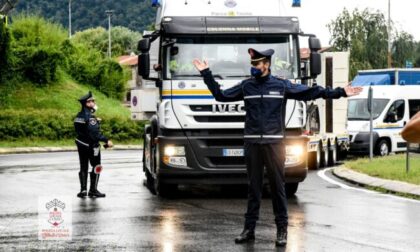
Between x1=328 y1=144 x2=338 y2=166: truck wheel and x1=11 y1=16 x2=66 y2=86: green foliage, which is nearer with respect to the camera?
x1=328 y1=144 x2=338 y2=166: truck wheel

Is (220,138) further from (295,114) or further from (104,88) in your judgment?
(104,88)

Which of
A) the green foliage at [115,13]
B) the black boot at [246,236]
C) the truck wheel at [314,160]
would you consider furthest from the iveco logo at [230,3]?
the green foliage at [115,13]

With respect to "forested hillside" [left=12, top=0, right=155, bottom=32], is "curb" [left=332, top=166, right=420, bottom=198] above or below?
below

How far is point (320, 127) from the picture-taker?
1093 inches

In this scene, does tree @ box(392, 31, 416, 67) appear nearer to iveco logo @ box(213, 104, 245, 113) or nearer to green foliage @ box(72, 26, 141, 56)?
green foliage @ box(72, 26, 141, 56)

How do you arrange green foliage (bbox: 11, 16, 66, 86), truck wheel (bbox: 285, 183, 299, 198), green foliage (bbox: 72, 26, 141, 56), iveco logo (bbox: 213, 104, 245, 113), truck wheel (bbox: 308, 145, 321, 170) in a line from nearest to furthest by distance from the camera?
1. iveco logo (bbox: 213, 104, 245, 113)
2. truck wheel (bbox: 285, 183, 299, 198)
3. truck wheel (bbox: 308, 145, 321, 170)
4. green foliage (bbox: 11, 16, 66, 86)
5. green foliage (bbox: 72, 26, 141, 56)

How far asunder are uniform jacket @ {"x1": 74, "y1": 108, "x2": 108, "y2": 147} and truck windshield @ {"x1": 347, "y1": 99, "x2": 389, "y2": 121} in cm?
1826

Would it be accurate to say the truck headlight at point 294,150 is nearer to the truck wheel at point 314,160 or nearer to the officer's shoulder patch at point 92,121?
the officer's shoulder patch at point 92,121

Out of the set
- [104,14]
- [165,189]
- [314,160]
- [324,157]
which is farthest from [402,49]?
[104,14]

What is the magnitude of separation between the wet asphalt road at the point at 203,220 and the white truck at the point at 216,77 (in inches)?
22.7

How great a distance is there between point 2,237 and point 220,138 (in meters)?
5.55

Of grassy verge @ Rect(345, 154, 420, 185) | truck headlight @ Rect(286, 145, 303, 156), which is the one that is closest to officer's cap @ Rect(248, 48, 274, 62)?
truck headlight @ Rect(286, 145, 303, 156)

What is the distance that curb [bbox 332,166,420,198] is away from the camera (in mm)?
17984

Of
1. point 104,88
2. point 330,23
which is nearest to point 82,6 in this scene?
point 330,23
